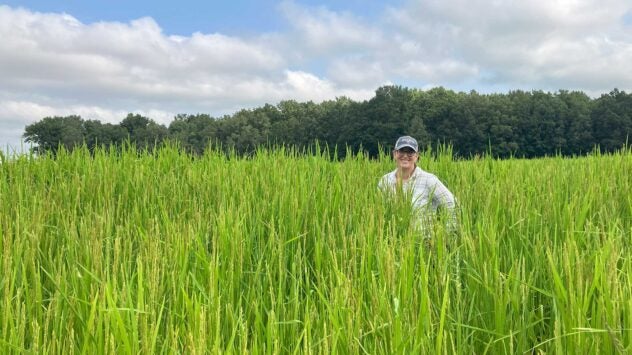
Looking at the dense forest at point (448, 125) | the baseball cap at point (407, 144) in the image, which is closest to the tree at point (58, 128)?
the dense forest at point (448, 125)

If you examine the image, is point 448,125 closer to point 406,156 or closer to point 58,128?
point 58,128

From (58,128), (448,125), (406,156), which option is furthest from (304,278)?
(448,125)

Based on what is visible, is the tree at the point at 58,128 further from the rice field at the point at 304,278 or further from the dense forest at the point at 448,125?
the rice field at the point at 304,278

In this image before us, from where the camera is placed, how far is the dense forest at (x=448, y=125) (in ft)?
189

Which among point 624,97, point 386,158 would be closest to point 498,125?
point 624,97

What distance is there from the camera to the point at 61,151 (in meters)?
6.64

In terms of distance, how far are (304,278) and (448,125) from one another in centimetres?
6091

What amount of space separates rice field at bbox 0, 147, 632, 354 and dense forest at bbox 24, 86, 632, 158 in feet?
171

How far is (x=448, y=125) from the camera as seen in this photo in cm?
6159

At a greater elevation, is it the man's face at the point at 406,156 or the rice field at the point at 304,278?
the man's face at the point at 406,156

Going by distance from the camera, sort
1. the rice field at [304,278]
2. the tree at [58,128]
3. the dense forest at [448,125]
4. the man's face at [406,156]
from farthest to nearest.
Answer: the dense forest at [448,125]
the tree at [58,128]
the man's face at [406,156]
the rice field at [304,278]

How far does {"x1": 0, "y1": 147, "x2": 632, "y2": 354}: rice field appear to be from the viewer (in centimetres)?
180

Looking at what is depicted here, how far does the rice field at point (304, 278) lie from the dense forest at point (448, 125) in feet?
171

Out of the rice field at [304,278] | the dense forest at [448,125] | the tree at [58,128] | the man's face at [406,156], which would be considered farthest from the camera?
the dense forest at [448,125]
